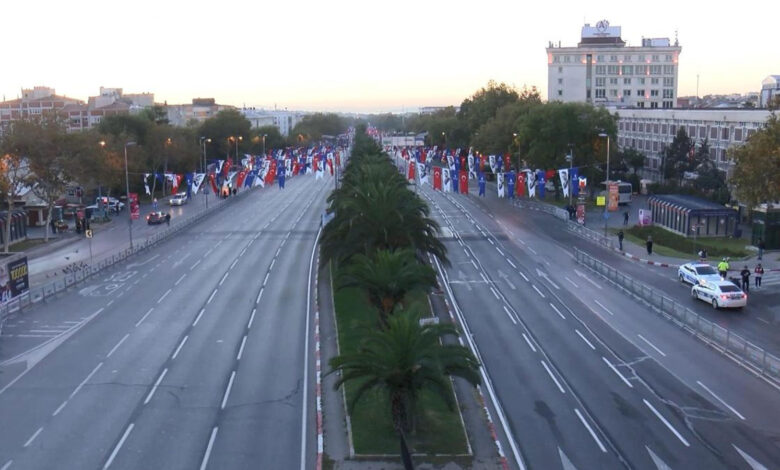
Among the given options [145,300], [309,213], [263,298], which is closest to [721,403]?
[263,298]

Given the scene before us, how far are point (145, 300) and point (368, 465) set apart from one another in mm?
22448

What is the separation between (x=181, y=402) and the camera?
23469 mm

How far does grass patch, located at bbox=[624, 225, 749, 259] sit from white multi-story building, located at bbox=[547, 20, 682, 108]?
260 feet

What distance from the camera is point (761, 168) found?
38.3m

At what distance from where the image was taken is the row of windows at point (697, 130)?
71.6 m

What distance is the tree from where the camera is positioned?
3806 cm

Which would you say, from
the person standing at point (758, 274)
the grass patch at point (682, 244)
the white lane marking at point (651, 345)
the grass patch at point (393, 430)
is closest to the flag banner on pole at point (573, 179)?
the grass patch at point (682, 244)

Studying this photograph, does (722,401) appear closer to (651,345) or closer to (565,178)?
(651,345)

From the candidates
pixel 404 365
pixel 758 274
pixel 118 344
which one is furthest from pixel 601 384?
pixel 758 274

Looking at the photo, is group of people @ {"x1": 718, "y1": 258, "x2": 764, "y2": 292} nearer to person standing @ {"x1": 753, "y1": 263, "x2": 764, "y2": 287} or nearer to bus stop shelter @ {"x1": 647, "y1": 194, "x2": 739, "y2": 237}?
person standing @ {"x1": 753, "y1": 263, "x2": 764, "y2": 287}

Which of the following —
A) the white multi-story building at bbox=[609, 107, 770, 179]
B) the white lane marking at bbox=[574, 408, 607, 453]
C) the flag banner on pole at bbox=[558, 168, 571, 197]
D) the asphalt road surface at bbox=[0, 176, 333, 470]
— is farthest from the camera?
the white multi-story building at bbox=[609, 107, 770, 179]

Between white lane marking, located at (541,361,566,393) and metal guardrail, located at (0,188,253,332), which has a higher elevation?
metal guardrail, located at (0,188,253,332)

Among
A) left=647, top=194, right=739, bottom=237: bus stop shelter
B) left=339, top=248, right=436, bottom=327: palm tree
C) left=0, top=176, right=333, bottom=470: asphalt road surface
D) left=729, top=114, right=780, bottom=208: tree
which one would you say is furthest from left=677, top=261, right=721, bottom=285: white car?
left=0, top=176, right=333, bottom=470: asphalt road surface

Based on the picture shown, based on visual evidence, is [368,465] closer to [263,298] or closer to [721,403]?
[721,403]
